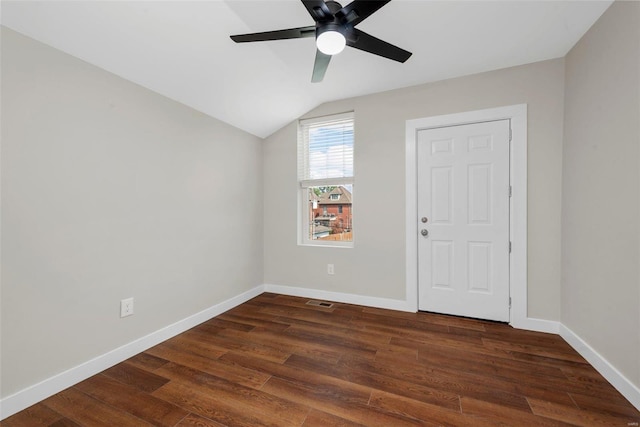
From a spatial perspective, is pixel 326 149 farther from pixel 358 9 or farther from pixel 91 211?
pixel 91 211

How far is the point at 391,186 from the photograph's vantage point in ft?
9.58

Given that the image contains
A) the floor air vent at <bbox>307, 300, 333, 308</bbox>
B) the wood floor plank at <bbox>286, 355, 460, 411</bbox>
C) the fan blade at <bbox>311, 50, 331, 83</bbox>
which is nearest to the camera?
the wood floor plank at <bbox>286, 355, 460, 411</bbox>

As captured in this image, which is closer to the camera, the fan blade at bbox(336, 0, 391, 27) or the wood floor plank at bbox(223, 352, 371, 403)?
the fan blade at bbox(336, 0, 391, 27)

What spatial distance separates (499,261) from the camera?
2.56 meters

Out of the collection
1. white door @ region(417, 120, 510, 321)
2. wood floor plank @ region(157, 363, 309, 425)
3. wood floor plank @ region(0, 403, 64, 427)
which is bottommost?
wood floor plank @ region(157, 363, 309, 425)

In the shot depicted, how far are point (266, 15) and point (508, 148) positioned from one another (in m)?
2.40

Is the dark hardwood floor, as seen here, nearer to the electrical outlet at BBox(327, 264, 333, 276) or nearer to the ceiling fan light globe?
the electrical outlet at BBox(327, 264, 333, 276)

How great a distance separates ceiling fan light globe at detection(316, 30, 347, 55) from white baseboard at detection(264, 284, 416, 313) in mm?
2487

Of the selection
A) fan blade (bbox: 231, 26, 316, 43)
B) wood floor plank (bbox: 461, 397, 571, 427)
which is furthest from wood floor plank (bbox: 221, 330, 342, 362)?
fan blade (bbox: 231, 26, 316, 43)

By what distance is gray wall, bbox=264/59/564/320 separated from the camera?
2375 mm

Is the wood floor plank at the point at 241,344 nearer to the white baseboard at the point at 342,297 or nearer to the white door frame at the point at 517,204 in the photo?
Result: the white baseboard at the point at 342,297

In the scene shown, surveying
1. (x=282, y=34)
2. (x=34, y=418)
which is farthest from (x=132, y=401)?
(x=282, y=34)

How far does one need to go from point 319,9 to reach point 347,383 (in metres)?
2.17

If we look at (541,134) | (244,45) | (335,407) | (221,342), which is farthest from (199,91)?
(541,134)
